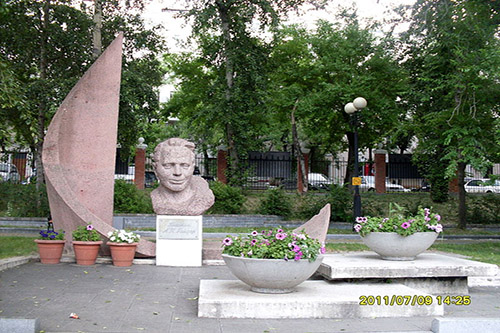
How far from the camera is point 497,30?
1519 centimetres

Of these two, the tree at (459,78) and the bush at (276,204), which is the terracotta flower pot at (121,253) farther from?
the bush at (276,204)

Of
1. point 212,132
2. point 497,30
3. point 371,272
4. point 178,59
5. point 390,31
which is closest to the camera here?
point 371,272

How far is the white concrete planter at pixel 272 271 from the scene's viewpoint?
589cm

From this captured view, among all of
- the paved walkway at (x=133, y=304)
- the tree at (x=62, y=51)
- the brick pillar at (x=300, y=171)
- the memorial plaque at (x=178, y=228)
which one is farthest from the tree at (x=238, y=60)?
the paved walkway at (x=133, y=304)

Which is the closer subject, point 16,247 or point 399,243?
point 399,243

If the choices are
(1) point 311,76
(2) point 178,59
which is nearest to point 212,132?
(2) point 178,59

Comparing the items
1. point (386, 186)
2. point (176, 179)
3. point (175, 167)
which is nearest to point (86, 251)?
point (176, 179)

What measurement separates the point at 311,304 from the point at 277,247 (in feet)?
2.59

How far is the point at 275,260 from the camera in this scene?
5.83 meters

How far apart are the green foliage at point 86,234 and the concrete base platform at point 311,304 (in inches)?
150

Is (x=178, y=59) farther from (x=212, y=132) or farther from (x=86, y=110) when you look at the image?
(x=86, y=110)

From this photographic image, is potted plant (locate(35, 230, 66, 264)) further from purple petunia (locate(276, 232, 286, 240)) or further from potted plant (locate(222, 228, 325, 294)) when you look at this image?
purple petunia (locate(276, 232, 286, 240))

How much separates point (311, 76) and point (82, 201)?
17.4 metres
